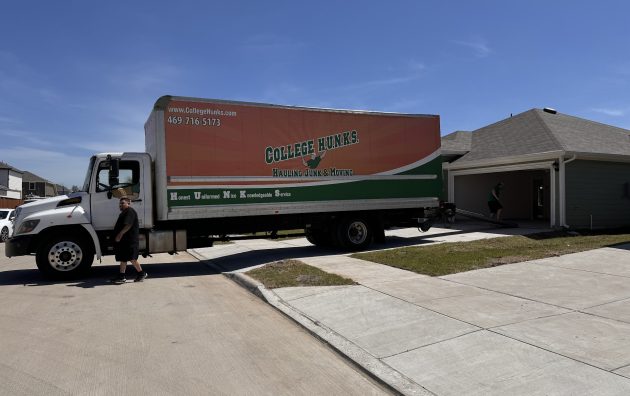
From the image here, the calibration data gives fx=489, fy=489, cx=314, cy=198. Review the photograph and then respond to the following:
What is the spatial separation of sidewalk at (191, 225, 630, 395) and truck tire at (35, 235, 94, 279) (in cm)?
305

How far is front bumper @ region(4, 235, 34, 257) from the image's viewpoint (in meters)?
9.61

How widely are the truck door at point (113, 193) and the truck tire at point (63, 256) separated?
512mm

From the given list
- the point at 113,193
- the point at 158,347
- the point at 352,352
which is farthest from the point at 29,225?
the point at 352,352

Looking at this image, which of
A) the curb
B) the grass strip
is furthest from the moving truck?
the curb

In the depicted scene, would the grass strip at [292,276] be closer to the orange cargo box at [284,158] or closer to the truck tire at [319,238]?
the orange cargo box at [284,158]

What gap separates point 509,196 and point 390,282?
15.5 meters

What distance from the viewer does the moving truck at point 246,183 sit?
1008cm

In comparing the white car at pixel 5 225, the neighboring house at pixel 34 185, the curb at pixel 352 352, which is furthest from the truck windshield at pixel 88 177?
the neighboring house at pixel 34 185

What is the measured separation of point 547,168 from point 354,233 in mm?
7803

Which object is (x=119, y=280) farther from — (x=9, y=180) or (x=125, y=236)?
(x=9, y=180)

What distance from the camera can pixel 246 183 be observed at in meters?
11.5

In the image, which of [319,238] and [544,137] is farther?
[544,137]

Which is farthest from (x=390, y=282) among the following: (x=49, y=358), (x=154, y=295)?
(x=49, y=358)

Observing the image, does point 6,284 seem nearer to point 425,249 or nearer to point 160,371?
point 160,371
